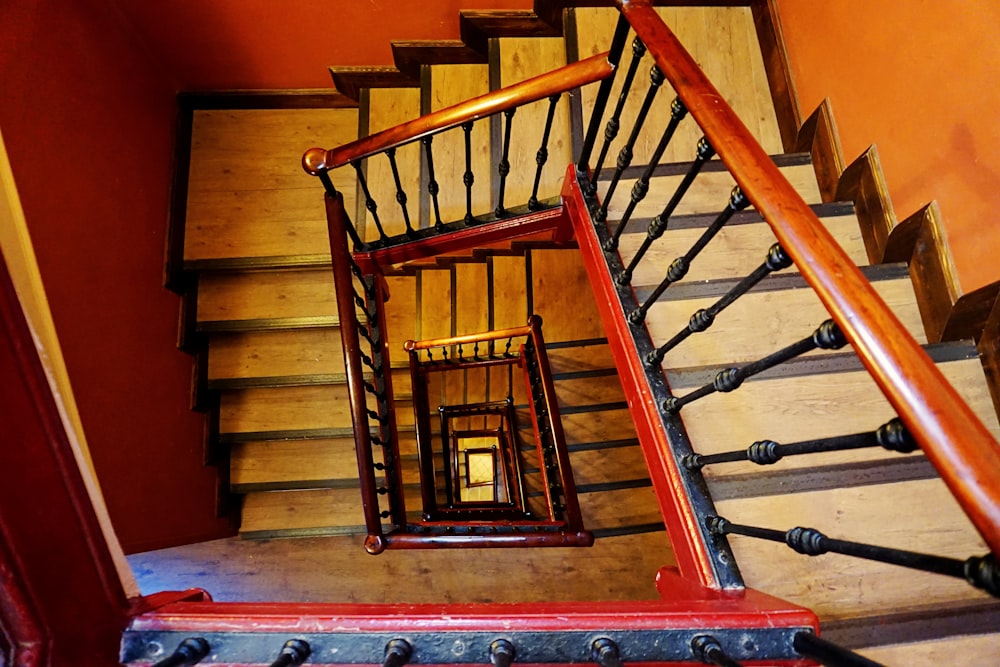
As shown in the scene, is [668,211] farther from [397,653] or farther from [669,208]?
[397,653]

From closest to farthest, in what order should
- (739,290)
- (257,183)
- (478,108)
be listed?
(739,290)
(478,108)
(257,183)

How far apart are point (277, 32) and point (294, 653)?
9.66ft

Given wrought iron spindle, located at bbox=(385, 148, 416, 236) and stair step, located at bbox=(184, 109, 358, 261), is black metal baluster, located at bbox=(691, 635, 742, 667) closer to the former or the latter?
wrought iron spindle, located at bbox=(385, 148, 416, 236)

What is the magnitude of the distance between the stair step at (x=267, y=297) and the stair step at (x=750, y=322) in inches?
69.9

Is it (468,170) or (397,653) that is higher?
(468,170)

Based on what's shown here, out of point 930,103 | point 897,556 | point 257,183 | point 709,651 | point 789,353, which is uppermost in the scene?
point 257,183

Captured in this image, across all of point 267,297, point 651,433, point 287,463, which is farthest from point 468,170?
point 287,463

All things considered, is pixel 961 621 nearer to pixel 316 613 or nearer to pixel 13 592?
pixel 316 613

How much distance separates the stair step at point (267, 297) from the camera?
273 cm

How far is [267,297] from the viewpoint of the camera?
→ 277 cm

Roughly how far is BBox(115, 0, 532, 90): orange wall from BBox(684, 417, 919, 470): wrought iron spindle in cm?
254

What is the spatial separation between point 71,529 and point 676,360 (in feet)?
4.66

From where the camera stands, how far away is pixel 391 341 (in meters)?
3.39

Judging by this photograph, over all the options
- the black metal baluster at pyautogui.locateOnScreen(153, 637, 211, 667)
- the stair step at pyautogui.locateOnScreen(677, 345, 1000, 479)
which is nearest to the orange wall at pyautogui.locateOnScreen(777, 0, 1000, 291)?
the stair step at pyautogui.locateOnScreen(677, 345, 1000, 479)
